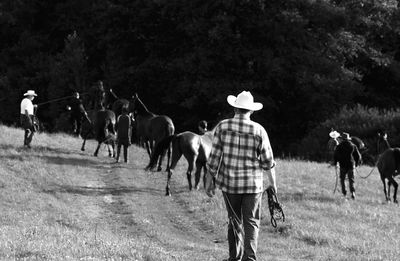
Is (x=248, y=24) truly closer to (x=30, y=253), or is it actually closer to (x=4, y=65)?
(x=4, y=65)

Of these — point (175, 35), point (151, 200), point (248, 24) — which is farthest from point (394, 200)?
point (175, 35)

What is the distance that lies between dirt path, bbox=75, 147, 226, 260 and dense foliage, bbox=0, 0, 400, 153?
1942 cm

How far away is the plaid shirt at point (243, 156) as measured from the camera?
30.6 feet

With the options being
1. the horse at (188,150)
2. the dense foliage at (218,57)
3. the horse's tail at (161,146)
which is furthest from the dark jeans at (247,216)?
the dense foliage at (218,57)

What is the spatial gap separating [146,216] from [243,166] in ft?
25.3

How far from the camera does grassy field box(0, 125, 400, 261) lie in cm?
1136

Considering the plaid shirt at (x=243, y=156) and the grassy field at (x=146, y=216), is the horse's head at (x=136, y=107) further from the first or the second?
the plaid shirt at (x=243, y=156)

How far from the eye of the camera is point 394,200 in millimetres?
21266

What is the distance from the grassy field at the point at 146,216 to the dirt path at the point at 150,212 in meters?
0.02

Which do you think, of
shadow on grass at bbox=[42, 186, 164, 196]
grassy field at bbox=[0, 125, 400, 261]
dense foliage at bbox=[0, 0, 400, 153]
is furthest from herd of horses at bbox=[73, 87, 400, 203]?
dense foliage at bbox=[0, 0, 400, 153]

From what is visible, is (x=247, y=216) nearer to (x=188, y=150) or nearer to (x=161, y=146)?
(x=188, y=150)

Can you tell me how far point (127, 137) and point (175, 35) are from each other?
909 inches

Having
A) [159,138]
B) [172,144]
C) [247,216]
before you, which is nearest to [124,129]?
[159,138]

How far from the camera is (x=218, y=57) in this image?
140 ft
